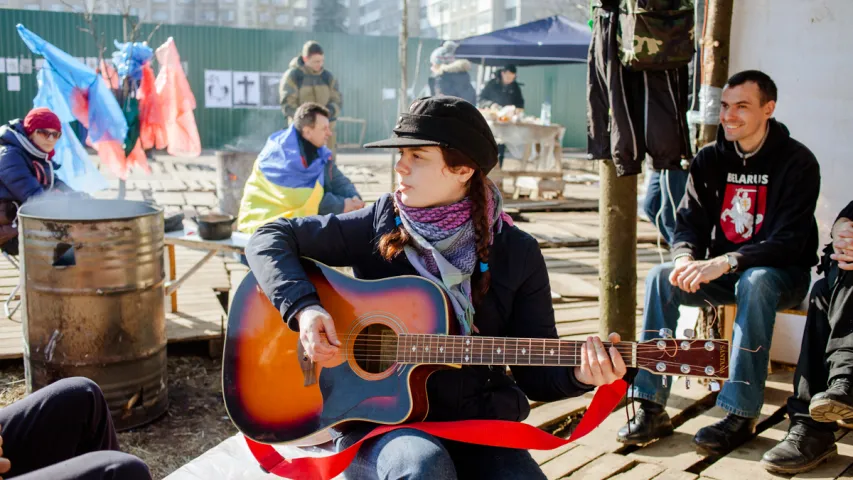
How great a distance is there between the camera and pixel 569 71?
23.6 m

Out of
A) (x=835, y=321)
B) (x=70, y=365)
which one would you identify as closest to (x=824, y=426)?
(x=835, y=321)

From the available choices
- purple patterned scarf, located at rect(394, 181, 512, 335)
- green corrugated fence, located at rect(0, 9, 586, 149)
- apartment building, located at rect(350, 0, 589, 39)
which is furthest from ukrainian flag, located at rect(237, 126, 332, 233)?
apartment building, located at rect(350, 0, 589, 39)

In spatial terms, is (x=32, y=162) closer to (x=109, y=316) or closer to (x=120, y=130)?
(x=109, y=316)

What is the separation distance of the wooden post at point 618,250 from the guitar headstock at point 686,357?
1.74 metres

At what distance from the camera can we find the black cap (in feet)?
7.78

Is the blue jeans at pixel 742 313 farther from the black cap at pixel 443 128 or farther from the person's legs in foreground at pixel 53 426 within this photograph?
the person's legs in foreground at pixel 53 426

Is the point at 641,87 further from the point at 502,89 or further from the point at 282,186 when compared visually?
the point at 502,89

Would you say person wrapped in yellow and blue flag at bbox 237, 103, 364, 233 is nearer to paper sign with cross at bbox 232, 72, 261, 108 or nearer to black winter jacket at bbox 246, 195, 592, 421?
black winter jacket at bbox 246, 195, 592, 421

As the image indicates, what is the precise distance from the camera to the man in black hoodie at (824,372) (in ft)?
10.0

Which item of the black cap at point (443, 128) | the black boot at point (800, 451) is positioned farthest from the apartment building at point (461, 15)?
the black cap at point (443, 128)

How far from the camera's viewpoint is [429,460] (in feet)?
6.77

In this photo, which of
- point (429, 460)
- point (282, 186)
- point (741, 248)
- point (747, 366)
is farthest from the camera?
point (282, 186)

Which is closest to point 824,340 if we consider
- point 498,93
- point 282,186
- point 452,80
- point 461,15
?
point 282,186

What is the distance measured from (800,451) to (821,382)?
30cm
